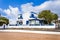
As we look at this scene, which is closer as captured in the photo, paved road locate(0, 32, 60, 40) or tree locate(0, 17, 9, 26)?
paved road locate(0, 32, 60, 40)

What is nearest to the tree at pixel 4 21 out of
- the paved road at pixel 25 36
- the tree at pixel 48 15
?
the paved road at pixel 25 36

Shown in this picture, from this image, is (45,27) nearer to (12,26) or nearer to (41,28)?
(41,28)

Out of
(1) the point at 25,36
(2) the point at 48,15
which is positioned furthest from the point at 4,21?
(2) the point at 48,15

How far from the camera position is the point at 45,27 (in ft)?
8.80

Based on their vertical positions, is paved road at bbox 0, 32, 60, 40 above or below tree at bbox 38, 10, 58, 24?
below

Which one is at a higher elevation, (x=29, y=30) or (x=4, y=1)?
(x=4, y=1)

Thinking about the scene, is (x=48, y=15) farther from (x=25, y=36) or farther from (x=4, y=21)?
(x=4, y=21)

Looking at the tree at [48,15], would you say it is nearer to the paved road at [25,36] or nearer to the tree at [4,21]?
the paved road at [25,36]

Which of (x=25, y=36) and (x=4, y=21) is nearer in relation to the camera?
(x=25, y=36)

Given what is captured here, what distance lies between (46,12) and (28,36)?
54 centimetres

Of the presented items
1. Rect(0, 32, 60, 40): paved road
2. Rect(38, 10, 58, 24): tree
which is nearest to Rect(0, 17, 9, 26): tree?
Rect(0, 32, 60, 40): paved road

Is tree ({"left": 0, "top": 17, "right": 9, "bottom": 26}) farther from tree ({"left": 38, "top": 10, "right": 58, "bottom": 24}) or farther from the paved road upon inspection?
tree ({"left": 38, "top": 10, "right": 58, "bottom": 24})

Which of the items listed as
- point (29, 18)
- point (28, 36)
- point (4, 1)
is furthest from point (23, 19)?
point (4, 1)

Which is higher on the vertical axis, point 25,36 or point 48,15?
point 48,15
